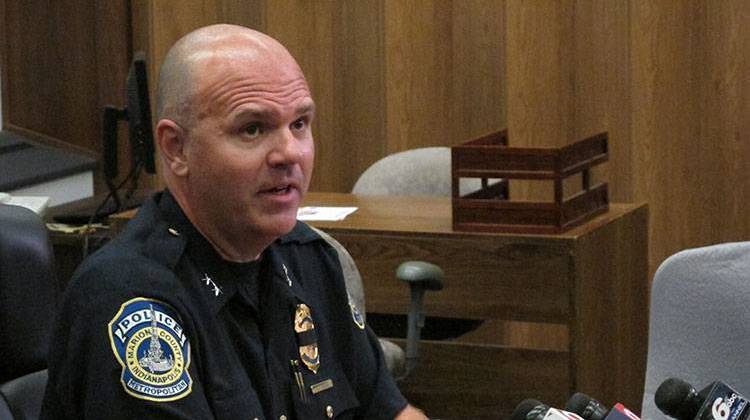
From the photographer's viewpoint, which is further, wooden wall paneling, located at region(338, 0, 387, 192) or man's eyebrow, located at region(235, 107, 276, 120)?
wooden wall paneling, located at region(338, 0, 387, 192)

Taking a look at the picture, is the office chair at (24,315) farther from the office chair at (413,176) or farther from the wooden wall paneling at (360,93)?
the wooden wall paneling at (360,93)

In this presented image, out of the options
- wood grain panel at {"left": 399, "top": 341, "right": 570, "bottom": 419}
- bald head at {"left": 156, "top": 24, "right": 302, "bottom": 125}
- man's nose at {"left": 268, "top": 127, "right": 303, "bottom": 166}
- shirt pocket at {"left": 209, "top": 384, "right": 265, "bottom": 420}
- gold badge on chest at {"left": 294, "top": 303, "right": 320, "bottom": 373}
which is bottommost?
wood grain panel at {"left": 399, "top": 341, "right": 570, "bottom": 419}

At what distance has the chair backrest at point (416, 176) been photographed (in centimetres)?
395

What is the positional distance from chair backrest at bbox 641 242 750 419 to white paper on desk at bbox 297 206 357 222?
1393mm

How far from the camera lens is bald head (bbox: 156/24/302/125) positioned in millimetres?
1582

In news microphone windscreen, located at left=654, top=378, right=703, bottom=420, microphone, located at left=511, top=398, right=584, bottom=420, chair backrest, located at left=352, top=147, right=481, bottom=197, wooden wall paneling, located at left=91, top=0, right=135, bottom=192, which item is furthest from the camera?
wooden wall paneling, located at left=91, top=0, right=135, bottom=192

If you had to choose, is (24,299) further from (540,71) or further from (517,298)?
(540,71)

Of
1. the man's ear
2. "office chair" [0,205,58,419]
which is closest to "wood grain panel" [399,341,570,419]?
"office chair" [0,205,58,419]

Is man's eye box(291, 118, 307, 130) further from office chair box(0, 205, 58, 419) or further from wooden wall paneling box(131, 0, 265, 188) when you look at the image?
wooden wall paneling box(131, 0, 265, 188)

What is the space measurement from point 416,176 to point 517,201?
790 mm

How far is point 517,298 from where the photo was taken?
327 cm

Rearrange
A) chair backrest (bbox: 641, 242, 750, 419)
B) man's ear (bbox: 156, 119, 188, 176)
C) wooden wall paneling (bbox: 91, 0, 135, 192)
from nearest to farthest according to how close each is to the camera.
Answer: man's ear (bbox: 156, 119, 188, 176), chair backrest (bbox: 641, 242, 750, 419), wooden wall paneling (bbox: 91, 0, 135, 192)

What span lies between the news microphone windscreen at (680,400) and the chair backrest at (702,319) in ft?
2.30

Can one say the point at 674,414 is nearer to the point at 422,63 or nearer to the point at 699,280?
the point at 699,280
